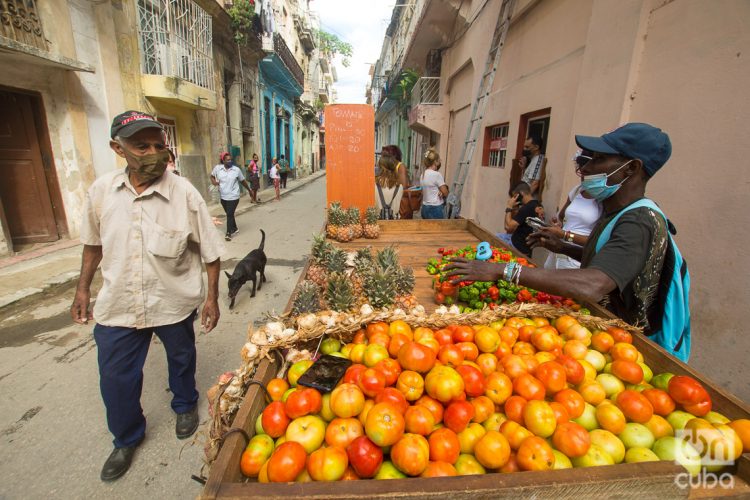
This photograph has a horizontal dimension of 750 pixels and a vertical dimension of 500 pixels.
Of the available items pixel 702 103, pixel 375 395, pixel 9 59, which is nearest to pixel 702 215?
pixel 702 103

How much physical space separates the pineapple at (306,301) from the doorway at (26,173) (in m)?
7.42

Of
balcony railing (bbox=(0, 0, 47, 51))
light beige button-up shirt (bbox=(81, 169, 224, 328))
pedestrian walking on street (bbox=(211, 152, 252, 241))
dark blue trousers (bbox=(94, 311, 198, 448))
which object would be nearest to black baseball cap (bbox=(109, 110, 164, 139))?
→ light beige button-up shirt (bbox=(81, 169, 224, 328))

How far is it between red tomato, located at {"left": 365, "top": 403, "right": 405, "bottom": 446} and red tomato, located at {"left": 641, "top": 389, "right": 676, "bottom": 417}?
105 centimetres

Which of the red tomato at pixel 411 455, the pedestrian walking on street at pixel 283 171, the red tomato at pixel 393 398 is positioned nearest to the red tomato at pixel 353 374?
the red tomato at pixel 393 398

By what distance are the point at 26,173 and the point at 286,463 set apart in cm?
914

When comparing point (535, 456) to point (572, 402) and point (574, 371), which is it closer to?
point (572, 402)

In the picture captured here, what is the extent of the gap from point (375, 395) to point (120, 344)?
1.86m

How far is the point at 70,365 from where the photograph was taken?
3580 millimetres

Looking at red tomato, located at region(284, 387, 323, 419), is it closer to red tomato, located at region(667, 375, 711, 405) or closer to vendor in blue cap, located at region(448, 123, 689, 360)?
vendor in blue cap, located at region(448, 123, 689, 360)

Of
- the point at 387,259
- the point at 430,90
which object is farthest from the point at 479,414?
the point at 430,90

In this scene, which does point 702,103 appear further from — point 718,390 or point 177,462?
point 177,462

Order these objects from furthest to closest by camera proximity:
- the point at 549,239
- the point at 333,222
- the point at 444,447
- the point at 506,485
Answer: the point at 333,222, the point at 549,239, the point at 444,447, the point at 506,485

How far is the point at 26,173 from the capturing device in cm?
691

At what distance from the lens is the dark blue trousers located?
223 cm
